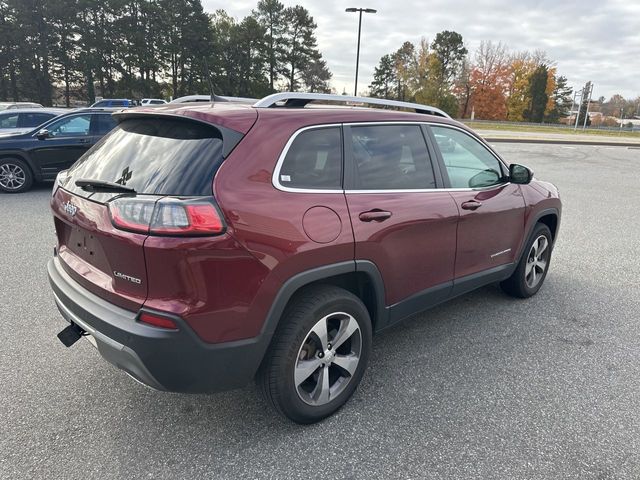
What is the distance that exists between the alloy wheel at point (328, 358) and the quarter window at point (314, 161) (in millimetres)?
753

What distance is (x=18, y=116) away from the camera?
1112cm

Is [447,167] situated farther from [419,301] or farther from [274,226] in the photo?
[274,226]

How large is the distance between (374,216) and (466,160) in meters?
1.46

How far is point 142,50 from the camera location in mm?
47875

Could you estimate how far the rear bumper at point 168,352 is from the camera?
6.43 ft

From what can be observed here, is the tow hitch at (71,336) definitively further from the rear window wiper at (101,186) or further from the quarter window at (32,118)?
the quarter window at (32,118)

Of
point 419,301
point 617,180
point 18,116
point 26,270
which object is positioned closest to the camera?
point 419,301

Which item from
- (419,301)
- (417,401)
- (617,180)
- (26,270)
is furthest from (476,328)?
(617,180)

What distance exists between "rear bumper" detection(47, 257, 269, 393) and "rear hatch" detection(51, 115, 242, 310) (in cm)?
10

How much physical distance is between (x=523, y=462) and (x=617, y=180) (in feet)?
43.2

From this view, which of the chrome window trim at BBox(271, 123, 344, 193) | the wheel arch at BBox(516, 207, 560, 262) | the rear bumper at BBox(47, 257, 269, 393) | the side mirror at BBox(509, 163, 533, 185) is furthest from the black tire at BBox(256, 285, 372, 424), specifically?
the wheel arch at BBox(516, 207, 560, 262)

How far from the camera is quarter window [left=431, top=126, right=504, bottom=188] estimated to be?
328 cm

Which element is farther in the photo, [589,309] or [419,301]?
[589,309]

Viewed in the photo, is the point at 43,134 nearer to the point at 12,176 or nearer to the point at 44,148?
the point at 44,148
